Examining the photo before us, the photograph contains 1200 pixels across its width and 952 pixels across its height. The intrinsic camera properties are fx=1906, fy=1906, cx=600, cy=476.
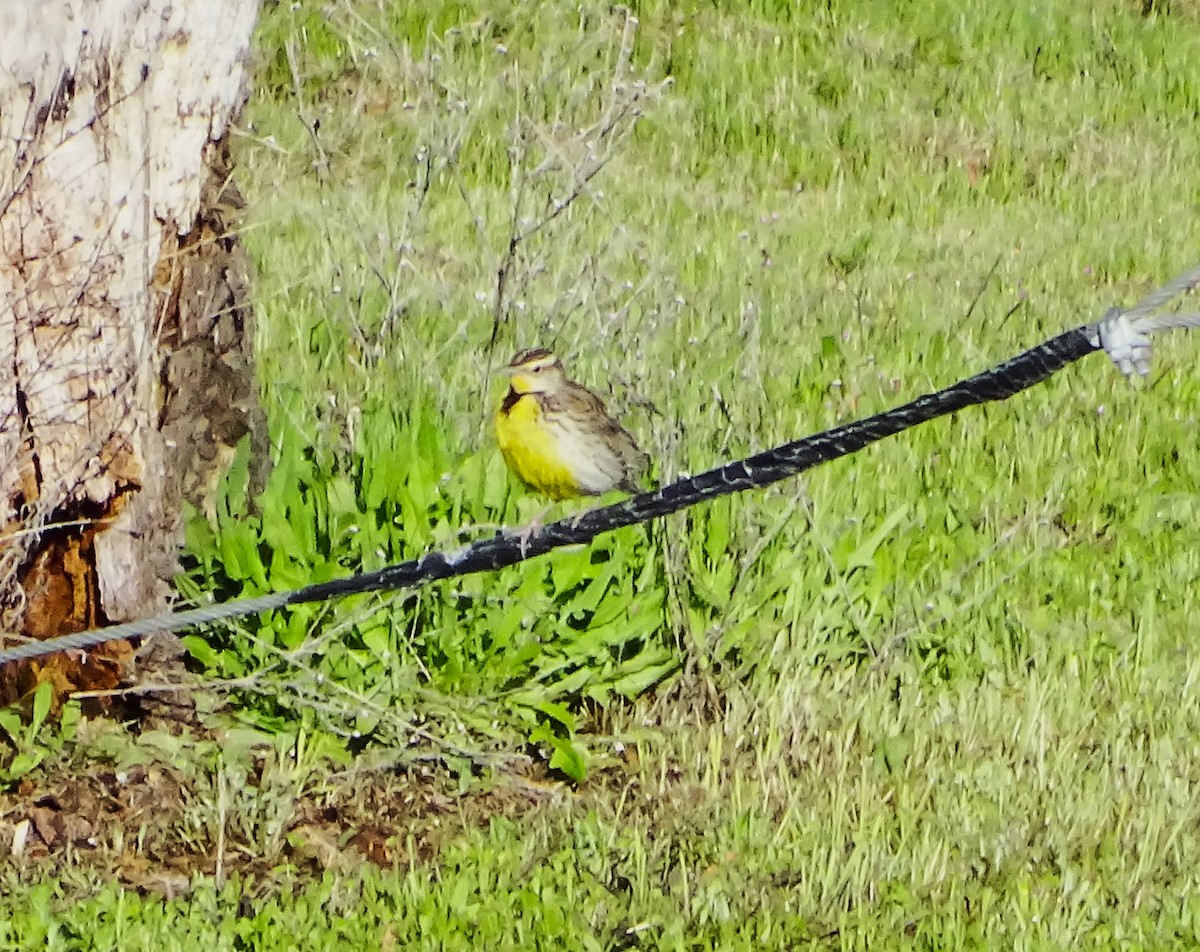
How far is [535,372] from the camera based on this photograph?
5191 millimetres

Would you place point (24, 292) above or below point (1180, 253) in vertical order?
above

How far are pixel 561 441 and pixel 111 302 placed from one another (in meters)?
1.27

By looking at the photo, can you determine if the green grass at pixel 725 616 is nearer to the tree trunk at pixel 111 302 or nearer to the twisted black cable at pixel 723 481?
the tree trunk at pixel 111 302

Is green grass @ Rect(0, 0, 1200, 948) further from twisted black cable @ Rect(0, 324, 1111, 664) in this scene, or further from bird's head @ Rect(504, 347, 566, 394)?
twisted black cable @ Rect(0, 324, 1111, 664)

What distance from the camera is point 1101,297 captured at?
27.7 ft

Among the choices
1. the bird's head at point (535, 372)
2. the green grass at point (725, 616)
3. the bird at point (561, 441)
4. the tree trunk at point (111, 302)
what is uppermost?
the tree trunk at point (111, 302)

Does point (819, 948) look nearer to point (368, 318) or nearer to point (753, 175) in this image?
point (368, 318)

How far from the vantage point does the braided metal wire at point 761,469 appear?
256 cm

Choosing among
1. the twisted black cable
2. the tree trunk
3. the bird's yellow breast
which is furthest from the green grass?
the twisted black cable

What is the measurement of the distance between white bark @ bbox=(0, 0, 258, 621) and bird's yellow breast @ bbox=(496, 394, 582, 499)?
92 centimetres

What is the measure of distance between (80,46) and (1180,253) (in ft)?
21.1

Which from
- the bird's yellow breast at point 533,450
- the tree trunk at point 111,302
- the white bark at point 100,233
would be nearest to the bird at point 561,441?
the bird's yellow breast at point 533,450

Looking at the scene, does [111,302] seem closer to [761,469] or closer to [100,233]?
[100,233]

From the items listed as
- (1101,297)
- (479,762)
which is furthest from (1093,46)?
(479,762)
